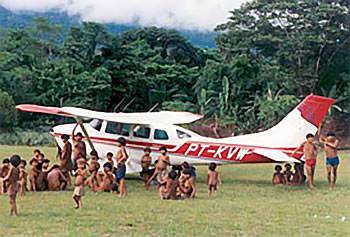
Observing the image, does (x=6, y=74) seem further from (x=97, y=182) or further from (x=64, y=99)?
(x=97, y=182)

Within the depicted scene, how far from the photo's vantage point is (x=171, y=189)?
903cm

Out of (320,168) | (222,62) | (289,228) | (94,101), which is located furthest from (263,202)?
(222,62)

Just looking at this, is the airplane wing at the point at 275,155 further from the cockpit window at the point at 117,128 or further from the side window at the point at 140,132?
the cockpit window at the point at 117,128

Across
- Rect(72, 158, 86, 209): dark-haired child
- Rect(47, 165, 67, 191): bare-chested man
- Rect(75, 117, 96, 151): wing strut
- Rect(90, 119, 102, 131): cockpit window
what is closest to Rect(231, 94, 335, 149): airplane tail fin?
Rect(90, 119, 102, 131): cockpit window

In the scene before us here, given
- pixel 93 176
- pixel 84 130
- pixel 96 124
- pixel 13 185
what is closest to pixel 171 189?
pixel 93 176

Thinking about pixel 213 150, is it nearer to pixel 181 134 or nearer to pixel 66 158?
pixel 181 134

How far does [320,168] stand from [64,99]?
239 inches

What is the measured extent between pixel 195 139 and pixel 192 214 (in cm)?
382

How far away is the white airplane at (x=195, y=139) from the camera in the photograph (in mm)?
11117

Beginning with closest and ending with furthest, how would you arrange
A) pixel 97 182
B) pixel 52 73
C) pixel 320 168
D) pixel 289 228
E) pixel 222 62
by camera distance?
pixel 289 228 < pixel 97 182 < pixel 320 168 < pixel 52 73 < pixel 222 62

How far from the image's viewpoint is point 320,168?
1373 cm

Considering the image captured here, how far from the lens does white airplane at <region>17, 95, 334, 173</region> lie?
11117 millimetres

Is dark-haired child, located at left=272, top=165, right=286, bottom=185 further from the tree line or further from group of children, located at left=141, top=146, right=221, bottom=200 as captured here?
the tree line

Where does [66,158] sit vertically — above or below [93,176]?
above
